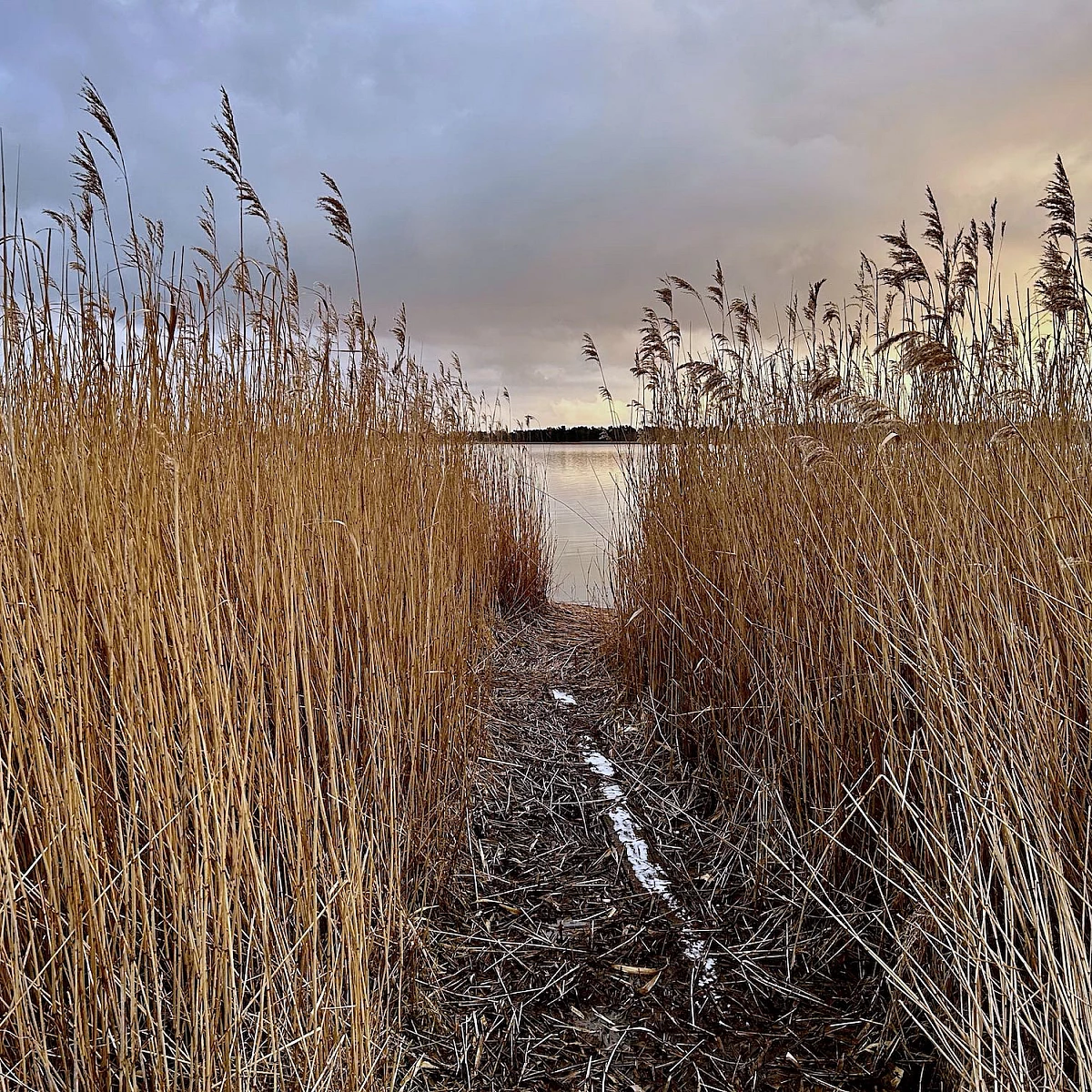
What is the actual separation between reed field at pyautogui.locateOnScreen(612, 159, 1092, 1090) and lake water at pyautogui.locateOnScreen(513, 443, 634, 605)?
1255 millimetres

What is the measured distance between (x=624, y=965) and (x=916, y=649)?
0.97 metres

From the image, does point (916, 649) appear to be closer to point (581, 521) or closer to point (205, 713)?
point (205, 713)

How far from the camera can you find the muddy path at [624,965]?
1.37 metres

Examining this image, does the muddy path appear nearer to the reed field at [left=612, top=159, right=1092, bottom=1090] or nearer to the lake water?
the reed field at [left=612, top=159, right=1092, bottom=1090]

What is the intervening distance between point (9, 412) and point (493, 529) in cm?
335

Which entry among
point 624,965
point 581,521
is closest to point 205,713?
point 624,965

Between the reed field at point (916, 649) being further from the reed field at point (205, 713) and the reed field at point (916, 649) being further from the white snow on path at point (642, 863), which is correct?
the reed field at point (205, 713)

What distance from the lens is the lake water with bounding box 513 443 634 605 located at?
4527 millimetres

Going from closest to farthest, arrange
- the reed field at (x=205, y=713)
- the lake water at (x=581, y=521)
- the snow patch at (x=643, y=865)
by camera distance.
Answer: the reed field at (x=205, y=713) → the snow patch at (x=643, y=865) → the lake water at (x=581, y=521)

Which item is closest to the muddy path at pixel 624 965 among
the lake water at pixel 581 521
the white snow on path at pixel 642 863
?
the white snow on path at pixel 642 863

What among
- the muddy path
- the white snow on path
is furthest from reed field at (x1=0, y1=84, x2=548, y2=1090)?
the white snow on path

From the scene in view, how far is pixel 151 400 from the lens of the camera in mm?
1672

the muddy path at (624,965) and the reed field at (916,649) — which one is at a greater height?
the reed field at (916,649)

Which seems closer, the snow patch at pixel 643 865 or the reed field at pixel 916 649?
the reed field at pixel 916 649
